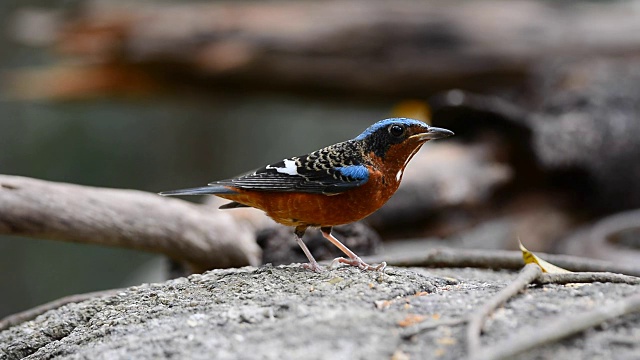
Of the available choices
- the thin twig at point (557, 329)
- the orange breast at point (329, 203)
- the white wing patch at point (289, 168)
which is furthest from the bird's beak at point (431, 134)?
the thin twig at point (557, 329)

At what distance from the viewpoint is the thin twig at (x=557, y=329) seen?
217cm

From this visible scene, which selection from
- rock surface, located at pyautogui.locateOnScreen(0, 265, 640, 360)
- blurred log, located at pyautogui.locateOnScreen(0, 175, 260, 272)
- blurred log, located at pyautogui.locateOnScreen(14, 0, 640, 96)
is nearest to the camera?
rock surface, located at pyautogui.locateOnScreen(0, 265, 640, 360)

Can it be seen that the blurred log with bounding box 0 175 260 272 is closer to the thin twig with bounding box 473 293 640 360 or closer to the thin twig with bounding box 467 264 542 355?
the thin twig with bounding box 467 264 542 355

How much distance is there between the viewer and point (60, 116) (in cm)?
1264

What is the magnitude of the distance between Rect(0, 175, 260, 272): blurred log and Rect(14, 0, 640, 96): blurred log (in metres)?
4.21

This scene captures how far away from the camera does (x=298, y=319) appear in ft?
8.71

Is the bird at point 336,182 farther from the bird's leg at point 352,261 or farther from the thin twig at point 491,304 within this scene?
the thin twig at point 491,304

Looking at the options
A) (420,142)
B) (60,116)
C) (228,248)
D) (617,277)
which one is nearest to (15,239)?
(60,116)

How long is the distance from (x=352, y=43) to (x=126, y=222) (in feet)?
17.2

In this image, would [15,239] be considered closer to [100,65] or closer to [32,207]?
[100,65]

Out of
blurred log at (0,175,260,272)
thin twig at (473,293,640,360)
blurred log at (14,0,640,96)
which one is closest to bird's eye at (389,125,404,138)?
thin twig at (473,293,640,360)

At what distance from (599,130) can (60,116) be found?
8.97 meters

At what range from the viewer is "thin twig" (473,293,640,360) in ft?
7.11

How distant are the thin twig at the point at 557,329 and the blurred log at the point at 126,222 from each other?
8.95ft
